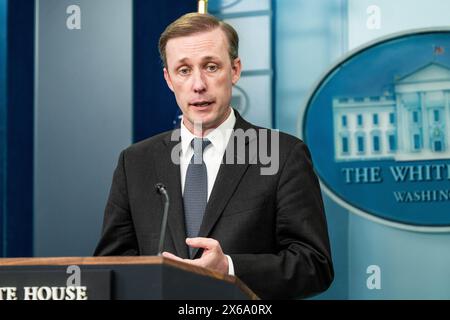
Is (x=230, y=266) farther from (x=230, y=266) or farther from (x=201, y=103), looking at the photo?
(x=201, y=103)

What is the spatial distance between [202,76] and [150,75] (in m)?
1.40

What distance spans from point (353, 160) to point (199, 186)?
4.00ft

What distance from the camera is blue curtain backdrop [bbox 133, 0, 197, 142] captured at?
13.0 ft

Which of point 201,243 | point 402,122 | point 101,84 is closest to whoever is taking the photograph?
point 201,243

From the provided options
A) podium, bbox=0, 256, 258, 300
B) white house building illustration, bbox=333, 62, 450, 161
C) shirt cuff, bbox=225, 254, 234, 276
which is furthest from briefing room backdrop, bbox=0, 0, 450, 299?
podium, bbox=0, 256, 258, 300

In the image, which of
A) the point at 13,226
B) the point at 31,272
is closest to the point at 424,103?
the point at 13,226

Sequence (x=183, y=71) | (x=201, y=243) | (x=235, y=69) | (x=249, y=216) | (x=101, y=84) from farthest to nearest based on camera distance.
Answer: (x=101, y=84), (x=235, y=69), (x=183, y=71), (x=249, y=216), (x=201, y=243)

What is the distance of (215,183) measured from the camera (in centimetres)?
263

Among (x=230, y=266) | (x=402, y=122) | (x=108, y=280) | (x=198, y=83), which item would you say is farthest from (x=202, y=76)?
(x=402, y=122)

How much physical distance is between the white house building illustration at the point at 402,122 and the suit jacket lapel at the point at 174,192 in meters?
1.13

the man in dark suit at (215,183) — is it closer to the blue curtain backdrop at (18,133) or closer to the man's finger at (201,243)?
the man's finger at (201,243)

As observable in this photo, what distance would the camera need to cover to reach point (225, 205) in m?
2.59

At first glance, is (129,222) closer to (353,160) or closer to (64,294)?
(64,294)

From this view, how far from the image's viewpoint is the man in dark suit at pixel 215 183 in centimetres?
255
